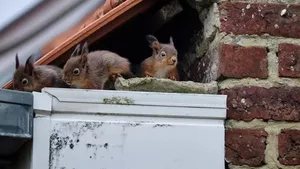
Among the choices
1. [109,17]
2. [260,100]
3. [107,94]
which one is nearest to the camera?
[107,94]

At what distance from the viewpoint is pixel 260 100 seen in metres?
1.64

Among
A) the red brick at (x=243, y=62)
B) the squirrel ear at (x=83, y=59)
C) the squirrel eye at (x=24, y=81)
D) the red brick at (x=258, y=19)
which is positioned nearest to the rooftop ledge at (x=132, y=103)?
the red brick at (x=243, y=62)

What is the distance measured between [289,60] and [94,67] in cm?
58

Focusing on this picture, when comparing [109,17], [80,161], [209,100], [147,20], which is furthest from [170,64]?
[80,161]

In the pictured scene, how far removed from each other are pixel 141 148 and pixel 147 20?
0.62 m

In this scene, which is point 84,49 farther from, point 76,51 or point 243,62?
point 243,62

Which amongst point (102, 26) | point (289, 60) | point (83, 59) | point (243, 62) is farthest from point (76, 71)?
point (289, 60)

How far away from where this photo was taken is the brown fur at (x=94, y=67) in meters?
1.86

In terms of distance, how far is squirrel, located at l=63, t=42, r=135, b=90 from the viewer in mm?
1853

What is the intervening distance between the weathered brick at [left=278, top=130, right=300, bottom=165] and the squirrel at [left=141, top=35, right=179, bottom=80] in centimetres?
51

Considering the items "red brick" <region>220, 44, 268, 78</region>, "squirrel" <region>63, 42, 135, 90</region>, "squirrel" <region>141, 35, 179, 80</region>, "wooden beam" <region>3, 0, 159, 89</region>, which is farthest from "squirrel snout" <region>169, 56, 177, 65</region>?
"red brick" <region>220, 44, 268, 78</region>

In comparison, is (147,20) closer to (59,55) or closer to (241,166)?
(59,55)

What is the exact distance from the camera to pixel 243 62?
1673 mm

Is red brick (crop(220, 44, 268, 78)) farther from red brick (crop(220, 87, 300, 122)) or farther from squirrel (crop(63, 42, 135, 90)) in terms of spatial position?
squirrel (crop(63, 42, 135, 90))
